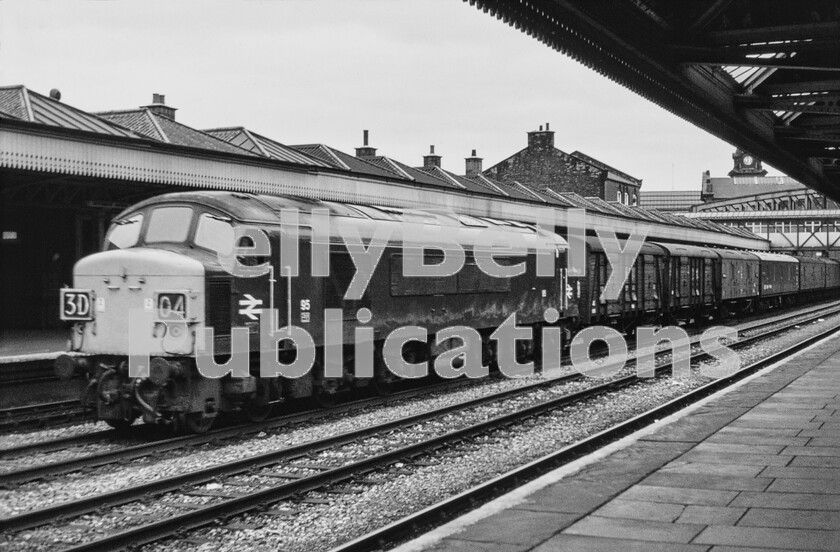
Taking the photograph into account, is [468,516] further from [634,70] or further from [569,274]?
[569,274]

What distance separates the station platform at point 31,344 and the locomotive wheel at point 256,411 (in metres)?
4.06

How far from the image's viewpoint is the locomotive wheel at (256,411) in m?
12.1

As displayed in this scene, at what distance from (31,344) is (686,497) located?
1367 cm

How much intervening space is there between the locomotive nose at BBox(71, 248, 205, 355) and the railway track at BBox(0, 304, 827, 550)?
4.80 feet

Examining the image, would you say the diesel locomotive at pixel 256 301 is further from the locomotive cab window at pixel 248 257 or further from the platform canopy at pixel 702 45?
the platform canopy at pixel 702 45

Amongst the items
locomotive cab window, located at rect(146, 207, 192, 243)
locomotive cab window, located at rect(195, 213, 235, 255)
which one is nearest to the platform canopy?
locomotive cab window, located at rect(195, 213, 235, 255)

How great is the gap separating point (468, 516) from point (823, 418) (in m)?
6.34

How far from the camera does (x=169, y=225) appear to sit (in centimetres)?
1159

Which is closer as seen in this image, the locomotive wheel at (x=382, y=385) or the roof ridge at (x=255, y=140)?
the locomotive wheel at (x=382, y=385)

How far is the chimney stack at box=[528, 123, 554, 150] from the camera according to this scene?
64.9m

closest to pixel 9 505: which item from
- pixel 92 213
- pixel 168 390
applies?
pixel 168 390

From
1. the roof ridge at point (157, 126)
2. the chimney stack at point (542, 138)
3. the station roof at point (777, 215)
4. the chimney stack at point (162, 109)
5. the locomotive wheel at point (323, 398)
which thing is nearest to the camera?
the locomotive wheel at point (323, 398)

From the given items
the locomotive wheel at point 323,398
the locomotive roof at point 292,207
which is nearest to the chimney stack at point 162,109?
the locomotive roof at point 292,207

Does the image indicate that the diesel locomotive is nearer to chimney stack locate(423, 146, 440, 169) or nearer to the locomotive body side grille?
the locomotive body side grille
